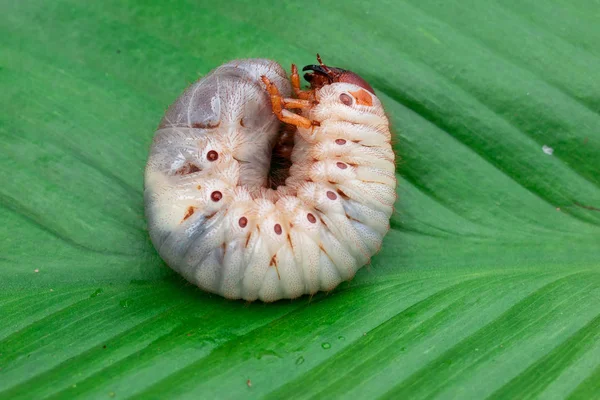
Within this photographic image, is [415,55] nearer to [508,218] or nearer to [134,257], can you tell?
[508,218]

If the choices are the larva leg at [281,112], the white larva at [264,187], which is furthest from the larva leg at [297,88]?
the larva leg at [281,112]

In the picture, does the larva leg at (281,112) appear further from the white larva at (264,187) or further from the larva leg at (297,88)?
the larva leg at (297,88)

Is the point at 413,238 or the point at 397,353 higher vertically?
the point at 413,238

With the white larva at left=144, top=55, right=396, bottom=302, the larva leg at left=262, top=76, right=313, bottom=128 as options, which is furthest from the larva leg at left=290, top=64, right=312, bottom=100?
the larva leg at left=262, top=76, right=313, bottom=128

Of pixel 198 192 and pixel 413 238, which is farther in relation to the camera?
pixel 413 238

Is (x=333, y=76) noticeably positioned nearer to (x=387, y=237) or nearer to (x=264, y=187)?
(x=264, y=187)

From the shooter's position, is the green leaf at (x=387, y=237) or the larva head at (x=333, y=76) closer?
the green leaf at (x=387, y=237)

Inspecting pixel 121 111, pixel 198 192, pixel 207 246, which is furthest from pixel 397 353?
pixel 121 111
